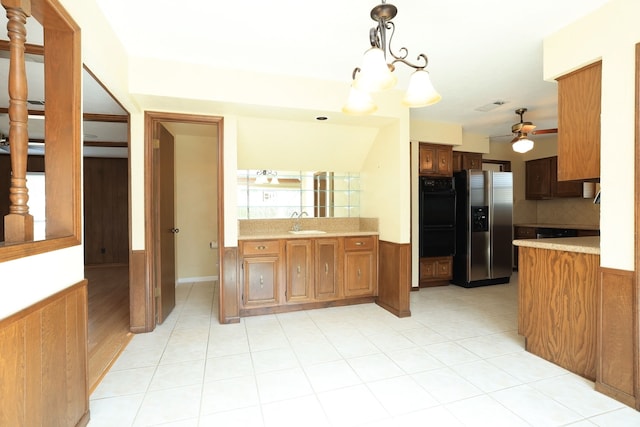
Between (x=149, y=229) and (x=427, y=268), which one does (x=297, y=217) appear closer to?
(x=149, y=229)

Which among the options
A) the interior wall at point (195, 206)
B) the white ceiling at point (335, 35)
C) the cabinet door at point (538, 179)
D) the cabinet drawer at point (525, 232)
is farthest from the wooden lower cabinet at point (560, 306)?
the interior wall at point (195, 206)

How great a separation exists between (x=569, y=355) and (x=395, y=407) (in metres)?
1.49

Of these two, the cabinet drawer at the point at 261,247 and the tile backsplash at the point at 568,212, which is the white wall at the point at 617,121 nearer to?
the cabinet drawer at the point at 261,247

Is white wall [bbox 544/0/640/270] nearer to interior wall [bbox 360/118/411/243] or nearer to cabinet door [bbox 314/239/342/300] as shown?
interior wall [bbox 360/118/411/243]

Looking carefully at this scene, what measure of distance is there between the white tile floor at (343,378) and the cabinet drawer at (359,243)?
866mm

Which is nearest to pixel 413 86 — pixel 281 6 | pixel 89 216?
pixel 281 6

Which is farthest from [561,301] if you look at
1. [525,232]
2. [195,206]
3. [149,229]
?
[195,206]

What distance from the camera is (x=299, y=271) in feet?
11.9

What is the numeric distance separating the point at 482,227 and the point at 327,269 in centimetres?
270

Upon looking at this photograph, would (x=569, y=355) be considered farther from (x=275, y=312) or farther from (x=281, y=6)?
(x=281, y=6)

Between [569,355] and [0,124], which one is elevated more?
[0,124]

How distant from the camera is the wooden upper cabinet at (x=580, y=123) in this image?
7.07 feet

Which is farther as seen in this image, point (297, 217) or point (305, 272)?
point (297, 217)

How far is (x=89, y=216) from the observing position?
20.9 ft
